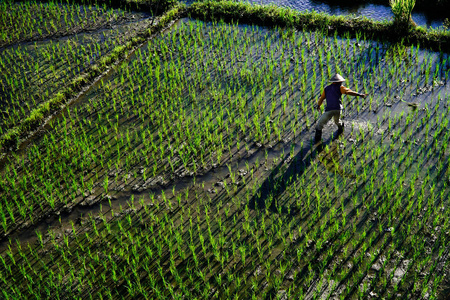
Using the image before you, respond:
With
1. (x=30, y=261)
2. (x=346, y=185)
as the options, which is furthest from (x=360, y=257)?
(x=30, y=261)

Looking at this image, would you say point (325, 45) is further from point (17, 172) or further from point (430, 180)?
→ point (17, 172)

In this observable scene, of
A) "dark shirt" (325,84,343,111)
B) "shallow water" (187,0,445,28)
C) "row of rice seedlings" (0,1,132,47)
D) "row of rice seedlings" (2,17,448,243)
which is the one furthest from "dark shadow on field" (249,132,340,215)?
"row of rice seedlings" (0,1,132,47)

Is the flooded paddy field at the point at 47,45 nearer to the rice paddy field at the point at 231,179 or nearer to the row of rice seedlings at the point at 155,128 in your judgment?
the rice paddy field at the point at 231,179

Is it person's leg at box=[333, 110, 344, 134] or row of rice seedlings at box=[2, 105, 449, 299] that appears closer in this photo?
row of rice seedlings at box=[2, 105, 449, 299]

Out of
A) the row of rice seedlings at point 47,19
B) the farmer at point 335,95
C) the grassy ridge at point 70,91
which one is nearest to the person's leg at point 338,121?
the farmer at point 335,95

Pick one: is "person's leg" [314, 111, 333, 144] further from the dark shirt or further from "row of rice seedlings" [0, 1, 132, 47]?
"row of rice seedlings" [0, 1, 132, 47]

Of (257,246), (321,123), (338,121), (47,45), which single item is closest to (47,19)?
(47,45)
